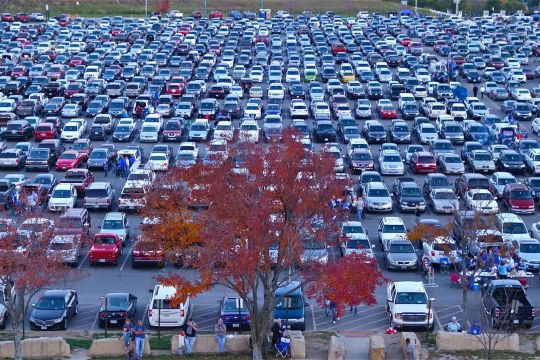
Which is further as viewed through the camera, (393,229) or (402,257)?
(393,229)

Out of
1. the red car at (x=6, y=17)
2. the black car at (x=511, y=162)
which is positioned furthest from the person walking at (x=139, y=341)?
the red car at (x=6, y=17)

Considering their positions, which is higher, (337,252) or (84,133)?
(337,252)

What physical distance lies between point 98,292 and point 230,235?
10752mm

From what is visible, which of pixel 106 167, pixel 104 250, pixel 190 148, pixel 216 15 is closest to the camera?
pixel 104 250

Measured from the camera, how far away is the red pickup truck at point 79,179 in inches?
1975

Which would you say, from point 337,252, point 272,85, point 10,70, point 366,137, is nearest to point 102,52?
point 10,70

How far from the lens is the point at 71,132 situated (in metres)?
61.4

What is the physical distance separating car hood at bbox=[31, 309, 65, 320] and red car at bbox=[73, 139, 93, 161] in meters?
22.7

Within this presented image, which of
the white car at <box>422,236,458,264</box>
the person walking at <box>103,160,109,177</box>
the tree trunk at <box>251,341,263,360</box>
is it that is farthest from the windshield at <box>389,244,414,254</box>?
the person walking at <box>103,160,109,177</box>

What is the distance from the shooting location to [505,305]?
33625 millimetres

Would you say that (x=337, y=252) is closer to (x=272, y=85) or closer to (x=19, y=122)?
(x=19, y=122)

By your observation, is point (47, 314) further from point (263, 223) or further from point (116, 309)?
point (263, 223)

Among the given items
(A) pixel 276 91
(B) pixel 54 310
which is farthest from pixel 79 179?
(A) pixel 276 91

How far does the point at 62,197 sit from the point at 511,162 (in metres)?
23.9
